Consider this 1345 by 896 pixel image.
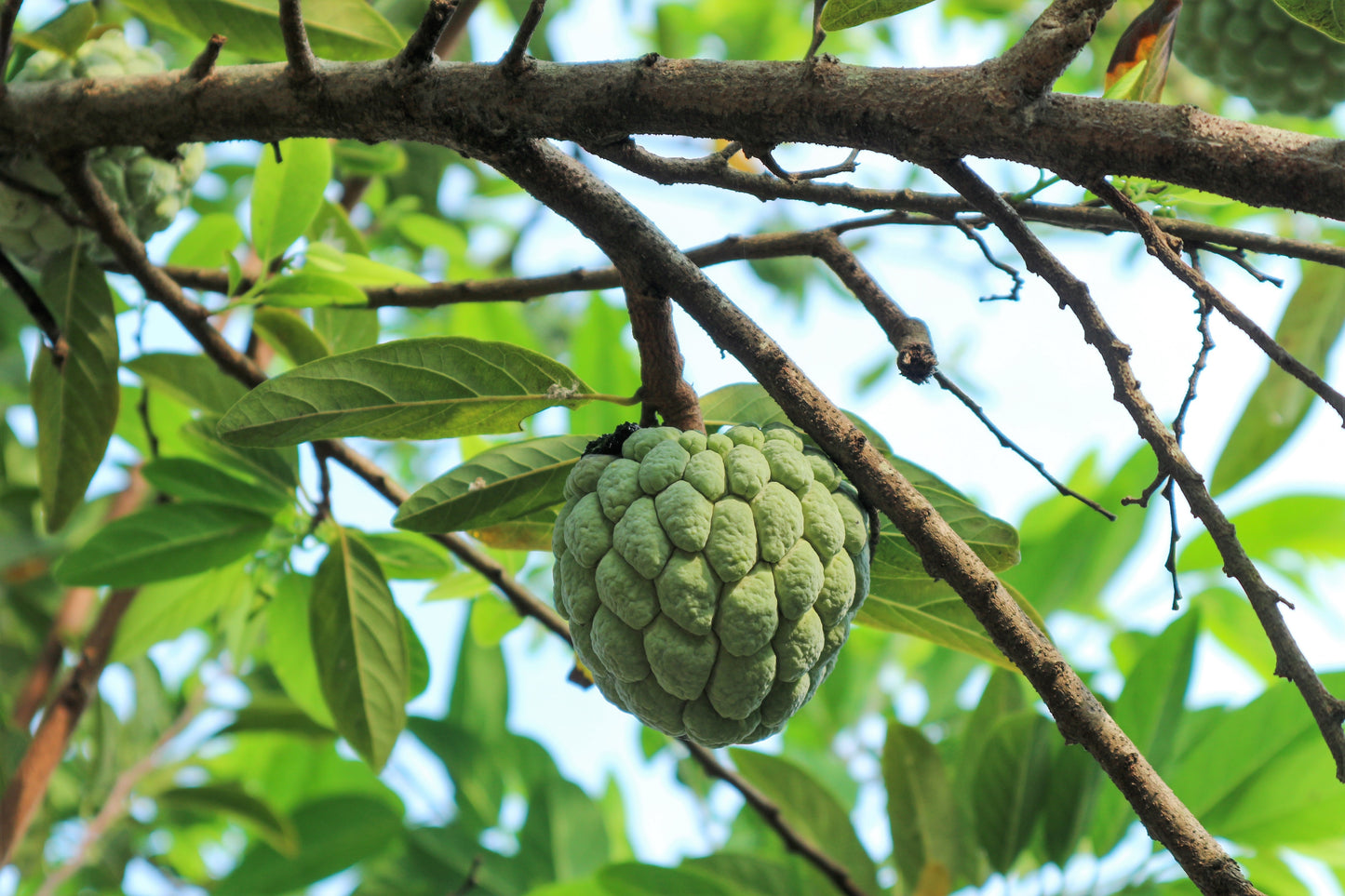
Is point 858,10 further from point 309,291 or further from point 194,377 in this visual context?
point 194,377

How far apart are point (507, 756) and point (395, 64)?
2.05 metres

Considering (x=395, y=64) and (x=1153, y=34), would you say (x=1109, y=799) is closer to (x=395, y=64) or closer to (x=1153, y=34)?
(x=1153, y=34)

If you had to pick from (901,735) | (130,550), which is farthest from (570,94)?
(901,735)

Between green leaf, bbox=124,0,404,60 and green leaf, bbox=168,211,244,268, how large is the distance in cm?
61

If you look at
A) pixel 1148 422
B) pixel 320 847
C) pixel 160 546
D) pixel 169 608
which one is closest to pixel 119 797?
pixel 320 847

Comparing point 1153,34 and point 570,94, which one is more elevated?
point 1153,34

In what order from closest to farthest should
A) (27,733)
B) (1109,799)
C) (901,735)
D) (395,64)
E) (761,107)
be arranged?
(761,107) < (395,64) < (901,735) < (1109,799) < (27,733)

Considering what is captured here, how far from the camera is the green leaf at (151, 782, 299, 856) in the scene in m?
2.36

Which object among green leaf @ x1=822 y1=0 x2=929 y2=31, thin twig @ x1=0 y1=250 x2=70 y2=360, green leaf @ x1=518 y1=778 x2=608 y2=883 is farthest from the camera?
green leaf @ x1=518 y1=778 x2=608 y2=883

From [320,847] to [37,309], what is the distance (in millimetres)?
1570

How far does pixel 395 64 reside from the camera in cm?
109

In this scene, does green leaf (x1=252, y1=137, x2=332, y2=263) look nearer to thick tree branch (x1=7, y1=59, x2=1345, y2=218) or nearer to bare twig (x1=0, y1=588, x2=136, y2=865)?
thick tree branch (x1=7, y1=59, x2=1345, y2=218)

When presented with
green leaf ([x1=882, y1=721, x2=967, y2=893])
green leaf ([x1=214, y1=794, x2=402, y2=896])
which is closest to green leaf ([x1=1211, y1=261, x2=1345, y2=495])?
green leaf ([x1=882, y1=721, x2=967, y2=893])

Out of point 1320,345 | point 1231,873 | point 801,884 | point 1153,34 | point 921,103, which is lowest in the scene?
point 1231,873
